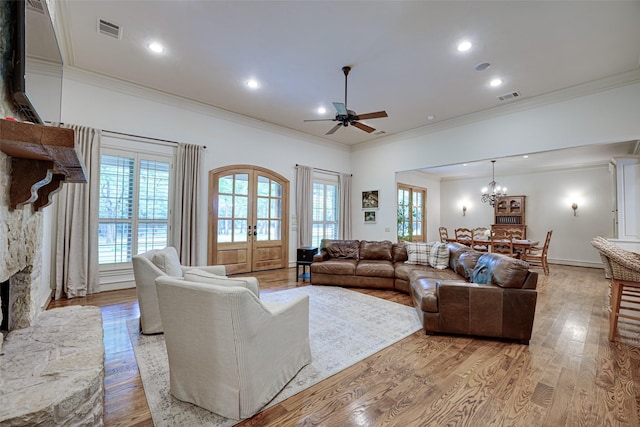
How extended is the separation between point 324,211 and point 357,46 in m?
4.68

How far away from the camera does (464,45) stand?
139 inches

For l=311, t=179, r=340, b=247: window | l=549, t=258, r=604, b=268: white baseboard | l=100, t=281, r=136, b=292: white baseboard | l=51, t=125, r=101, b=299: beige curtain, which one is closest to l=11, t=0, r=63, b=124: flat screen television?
l=51, t=125, r=101, b=299: beige curtain

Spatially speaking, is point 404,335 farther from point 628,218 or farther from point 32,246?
point 628,218

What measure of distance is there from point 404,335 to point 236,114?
537cm

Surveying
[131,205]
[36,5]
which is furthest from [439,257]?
[131,205]

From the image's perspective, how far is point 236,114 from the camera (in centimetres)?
596

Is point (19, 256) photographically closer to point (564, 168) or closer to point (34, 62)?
point (34, 62)

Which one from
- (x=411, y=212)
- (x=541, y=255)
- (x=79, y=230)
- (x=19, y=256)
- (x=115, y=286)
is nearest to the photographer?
(x=19, y=256)

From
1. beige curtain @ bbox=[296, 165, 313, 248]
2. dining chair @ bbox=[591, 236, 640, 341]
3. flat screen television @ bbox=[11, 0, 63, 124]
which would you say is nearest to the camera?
flat screen television @ bbox=[11, 0, 63, 124]

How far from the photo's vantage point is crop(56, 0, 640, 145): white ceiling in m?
2.98

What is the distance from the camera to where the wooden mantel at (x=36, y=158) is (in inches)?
51.6

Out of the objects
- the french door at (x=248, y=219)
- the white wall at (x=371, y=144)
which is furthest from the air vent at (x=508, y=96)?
the french door at (x=248, y=219)

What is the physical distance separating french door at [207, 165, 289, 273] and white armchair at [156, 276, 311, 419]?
4000mm

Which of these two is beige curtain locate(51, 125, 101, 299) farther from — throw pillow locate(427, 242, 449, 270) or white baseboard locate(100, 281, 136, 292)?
throw pillow locate(427, 242, 449, 270)
